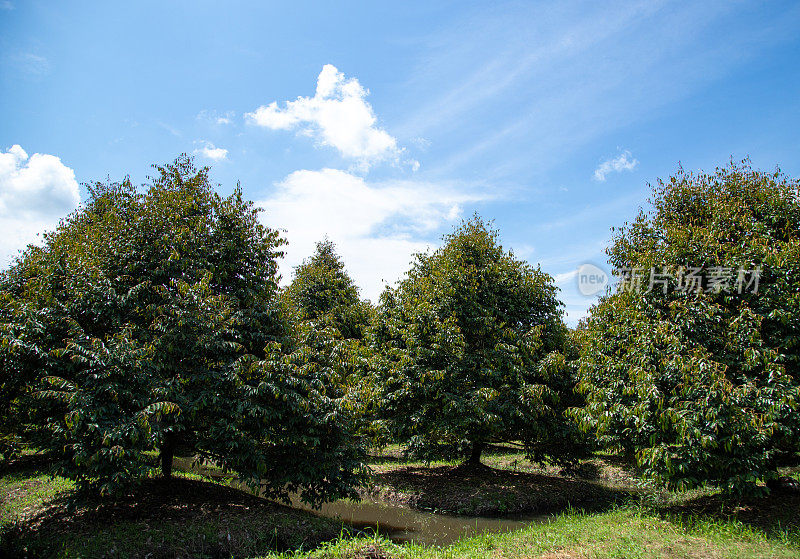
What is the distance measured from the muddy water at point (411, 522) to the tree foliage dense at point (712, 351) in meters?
4.48

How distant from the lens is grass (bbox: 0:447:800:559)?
964 centimetres

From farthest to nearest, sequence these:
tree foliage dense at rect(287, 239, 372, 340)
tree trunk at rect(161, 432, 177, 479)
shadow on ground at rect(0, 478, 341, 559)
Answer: tree foliage dense at rect(287, 239, 372, 340), tree trunk at rect(161, 432, 177, 479), shadow on ground at rect(0, 478, 341, 559)

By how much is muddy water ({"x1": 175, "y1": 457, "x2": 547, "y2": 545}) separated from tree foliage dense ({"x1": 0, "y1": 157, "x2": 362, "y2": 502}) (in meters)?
2.42

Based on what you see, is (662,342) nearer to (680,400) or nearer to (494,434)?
(680,400)

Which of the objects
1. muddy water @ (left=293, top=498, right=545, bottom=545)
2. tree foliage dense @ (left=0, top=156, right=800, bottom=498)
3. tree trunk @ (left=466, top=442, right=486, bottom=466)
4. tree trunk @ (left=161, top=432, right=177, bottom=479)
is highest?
tree foliage dense @ (left=0, top=156, right=800, bottom=498)

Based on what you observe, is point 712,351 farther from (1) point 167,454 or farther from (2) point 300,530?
(1) point 167,454

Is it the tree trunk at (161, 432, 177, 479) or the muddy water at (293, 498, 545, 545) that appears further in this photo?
the tree trunk at (161, 432, 177, 479)

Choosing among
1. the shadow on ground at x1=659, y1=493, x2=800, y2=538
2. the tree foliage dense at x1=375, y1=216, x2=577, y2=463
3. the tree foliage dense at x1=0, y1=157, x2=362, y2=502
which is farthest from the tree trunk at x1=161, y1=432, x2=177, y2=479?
the shadow on ground at x1=659, y1=493, x2=800, y2=538

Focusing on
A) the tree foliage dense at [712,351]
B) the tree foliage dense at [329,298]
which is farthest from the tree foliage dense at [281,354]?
the tree foliage dense at [329,298]

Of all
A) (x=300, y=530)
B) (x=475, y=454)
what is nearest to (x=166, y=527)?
(x=300, y=530)

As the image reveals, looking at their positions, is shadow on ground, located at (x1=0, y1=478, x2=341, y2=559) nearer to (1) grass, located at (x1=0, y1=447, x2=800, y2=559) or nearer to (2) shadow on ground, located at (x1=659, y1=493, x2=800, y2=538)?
(1) grass, located at (x1=0, y1=447, x2=800, y2=559)

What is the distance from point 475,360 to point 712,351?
796cm

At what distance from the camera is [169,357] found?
448 inches

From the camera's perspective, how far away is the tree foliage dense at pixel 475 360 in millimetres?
16891
